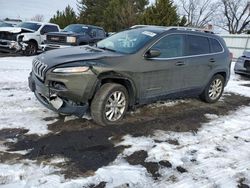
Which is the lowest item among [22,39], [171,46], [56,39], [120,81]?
[120,81]

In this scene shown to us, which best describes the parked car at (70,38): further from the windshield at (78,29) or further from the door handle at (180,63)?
the door handle at (180,63)

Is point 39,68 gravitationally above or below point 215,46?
below

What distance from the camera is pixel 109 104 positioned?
5781 millimetres

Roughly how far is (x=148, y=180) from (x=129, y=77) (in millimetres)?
2318

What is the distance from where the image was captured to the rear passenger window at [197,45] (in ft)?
23.5

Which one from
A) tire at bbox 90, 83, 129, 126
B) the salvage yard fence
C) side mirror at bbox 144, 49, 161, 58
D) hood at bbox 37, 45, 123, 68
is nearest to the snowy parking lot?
tire at bbox 90, 83, 129, 126

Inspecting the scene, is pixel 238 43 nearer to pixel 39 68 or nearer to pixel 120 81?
pixel 120 81

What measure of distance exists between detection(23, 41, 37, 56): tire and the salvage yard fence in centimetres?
1381

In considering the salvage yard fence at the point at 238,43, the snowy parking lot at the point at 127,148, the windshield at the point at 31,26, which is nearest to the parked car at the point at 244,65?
the snowy parking lot at the point at 127,148

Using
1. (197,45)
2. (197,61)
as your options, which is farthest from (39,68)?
(197,45)

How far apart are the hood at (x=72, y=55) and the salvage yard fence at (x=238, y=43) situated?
18652 millimetres

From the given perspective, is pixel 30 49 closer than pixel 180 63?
No

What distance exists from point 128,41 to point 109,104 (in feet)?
4.76

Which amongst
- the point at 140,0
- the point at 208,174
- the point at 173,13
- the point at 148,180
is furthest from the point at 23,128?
the point at 140,0
